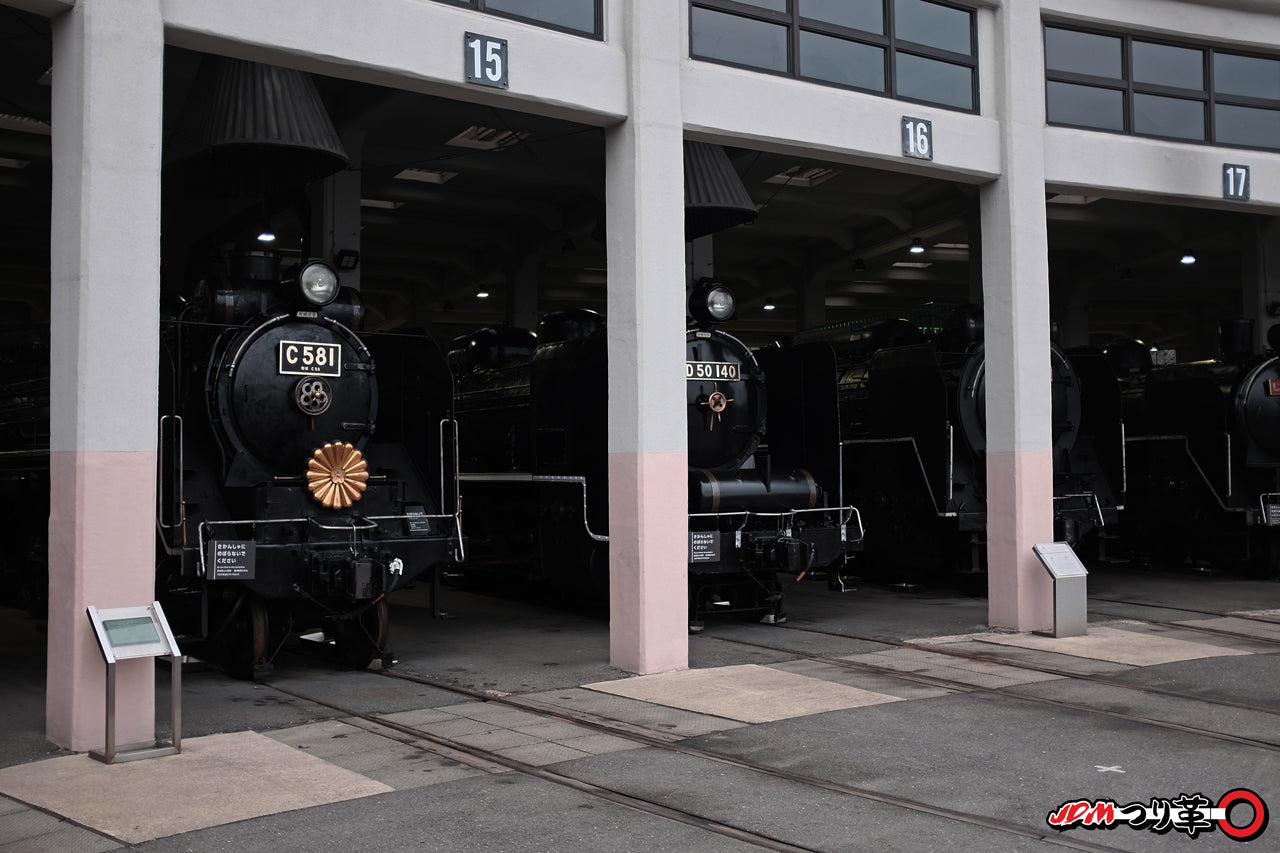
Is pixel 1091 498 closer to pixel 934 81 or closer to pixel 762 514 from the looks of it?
pixel 762 514

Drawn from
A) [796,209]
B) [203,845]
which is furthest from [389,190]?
[203,845]

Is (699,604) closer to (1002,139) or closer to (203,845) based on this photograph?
(1002,139)

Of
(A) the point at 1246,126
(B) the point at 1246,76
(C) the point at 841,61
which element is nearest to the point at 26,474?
(C) the point at 841,61

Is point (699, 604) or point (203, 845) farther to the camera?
point (699, 604)

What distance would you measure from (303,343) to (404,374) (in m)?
1.50

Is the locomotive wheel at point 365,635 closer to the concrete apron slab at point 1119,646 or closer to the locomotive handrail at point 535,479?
the locomotive handrail at point 535,479

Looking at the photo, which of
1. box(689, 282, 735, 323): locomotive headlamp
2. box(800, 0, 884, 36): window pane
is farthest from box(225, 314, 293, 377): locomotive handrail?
box(800, 0, 884, 36): window pane

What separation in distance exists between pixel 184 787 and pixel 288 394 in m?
4.00

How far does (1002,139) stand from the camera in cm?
1128

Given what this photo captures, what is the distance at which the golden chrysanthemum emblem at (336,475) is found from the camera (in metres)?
9.43

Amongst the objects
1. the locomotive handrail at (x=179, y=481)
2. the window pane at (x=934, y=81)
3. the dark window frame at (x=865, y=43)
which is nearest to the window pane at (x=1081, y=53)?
the dark window frame at (x=865, y=43)

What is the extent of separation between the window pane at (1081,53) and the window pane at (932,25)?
95 cm

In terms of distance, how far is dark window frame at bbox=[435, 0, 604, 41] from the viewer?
340 inches

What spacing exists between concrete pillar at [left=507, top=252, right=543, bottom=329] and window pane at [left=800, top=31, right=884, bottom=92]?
964cm
